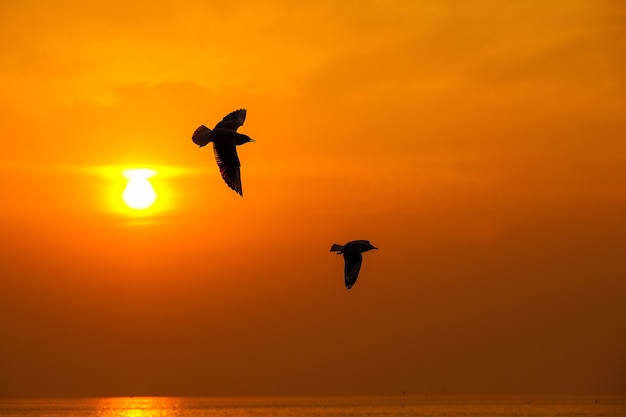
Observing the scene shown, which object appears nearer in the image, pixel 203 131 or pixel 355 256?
pixel 203 131

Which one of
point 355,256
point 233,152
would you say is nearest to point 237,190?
point 233,152

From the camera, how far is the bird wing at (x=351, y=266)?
4288cm

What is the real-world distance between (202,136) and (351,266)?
8.24 m

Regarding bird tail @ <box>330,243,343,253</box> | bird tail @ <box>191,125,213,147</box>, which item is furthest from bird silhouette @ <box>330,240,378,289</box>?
bird tail @ <box>191,125,213,147</box>

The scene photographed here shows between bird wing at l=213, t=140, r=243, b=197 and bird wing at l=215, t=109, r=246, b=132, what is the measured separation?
27.6 inches

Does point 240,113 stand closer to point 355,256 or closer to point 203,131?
point 203,131

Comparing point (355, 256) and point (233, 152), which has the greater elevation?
point (233, 152)

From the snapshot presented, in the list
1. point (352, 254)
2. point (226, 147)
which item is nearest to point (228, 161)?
point (226, 147)

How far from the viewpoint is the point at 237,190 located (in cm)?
3906

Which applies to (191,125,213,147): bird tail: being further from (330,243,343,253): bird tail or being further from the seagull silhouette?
(330,243,343,253): bird tail

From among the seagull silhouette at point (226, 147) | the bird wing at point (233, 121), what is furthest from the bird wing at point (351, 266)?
the bird wing at point (233, 121)

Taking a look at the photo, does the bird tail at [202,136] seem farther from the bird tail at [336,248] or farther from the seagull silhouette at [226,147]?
the bird tail at [336,248]

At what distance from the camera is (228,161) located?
39.6 m

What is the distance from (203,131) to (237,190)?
2331 mm
